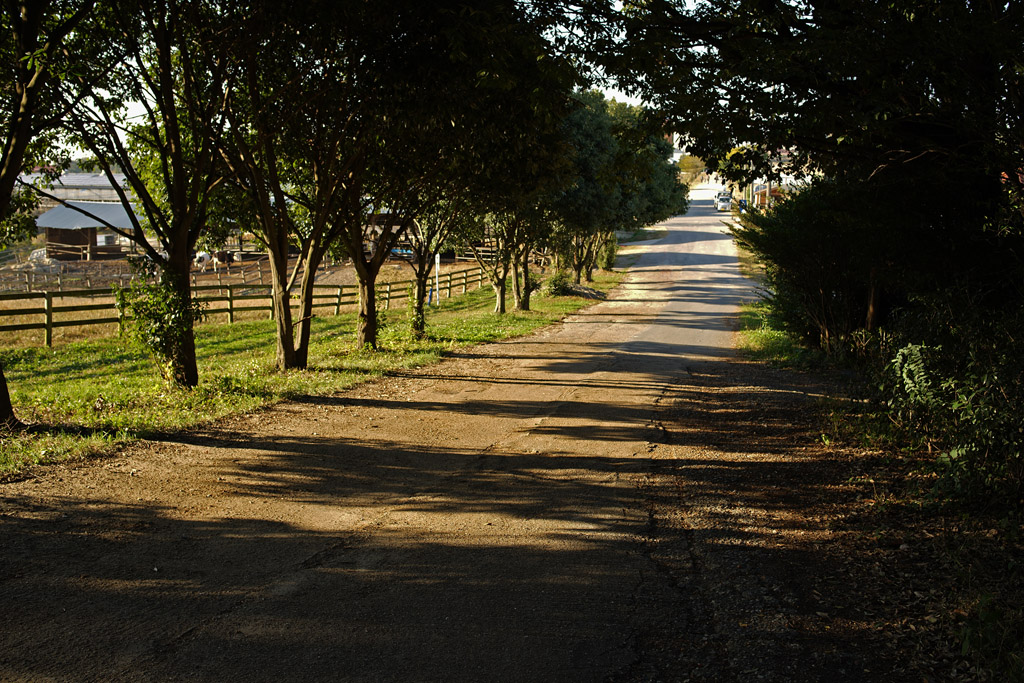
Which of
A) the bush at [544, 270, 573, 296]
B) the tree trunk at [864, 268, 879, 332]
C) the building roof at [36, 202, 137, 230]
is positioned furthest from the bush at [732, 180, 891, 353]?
the building roof at [36, 202, 137, 230]

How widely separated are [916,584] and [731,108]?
427cm

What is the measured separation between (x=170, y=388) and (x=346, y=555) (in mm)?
7049

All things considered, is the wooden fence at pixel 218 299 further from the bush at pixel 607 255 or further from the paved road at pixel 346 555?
the bush at pixel 607 255

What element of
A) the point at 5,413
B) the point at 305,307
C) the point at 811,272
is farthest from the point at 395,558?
the point at 811,272

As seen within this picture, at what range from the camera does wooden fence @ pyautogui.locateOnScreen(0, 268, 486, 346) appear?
63.4 feet

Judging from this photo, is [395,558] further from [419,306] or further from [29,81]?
[419,306]

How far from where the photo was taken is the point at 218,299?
2466cm

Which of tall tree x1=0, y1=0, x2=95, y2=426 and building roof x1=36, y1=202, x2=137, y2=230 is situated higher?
building roof x1=36, y1=202, x2=137, y2=230

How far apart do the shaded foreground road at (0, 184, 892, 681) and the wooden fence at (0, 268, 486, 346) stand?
497 cm

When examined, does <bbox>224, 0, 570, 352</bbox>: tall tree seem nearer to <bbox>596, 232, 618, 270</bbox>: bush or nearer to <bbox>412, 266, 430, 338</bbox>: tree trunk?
<bbox>412, 266, 430, 338</bbox>: tree trunk

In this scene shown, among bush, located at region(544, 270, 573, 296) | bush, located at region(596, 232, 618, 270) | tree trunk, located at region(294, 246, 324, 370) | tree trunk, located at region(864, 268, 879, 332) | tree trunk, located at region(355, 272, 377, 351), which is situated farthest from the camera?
bush, located at region(596, 232, 618, 270)

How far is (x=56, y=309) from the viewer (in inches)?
785

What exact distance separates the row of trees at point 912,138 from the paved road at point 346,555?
2.93 m

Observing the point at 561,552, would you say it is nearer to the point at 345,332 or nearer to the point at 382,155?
the point at 382,155
